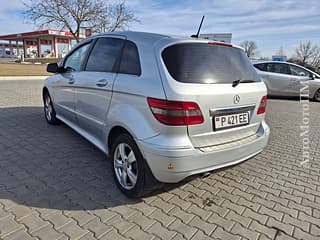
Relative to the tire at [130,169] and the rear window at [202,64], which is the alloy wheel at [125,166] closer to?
the tire at [130,169]

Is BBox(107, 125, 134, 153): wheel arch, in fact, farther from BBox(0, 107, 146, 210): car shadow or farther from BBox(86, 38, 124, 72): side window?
BBox(86, 38, 124, 72): side window

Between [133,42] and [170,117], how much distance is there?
108 centimetres

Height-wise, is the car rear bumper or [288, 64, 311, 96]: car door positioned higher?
[288, 64, 311, 96]: car door

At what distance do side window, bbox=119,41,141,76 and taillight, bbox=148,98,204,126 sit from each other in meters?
0.50

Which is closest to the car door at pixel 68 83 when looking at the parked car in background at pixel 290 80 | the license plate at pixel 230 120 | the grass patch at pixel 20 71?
the license plate at pixel 230 120

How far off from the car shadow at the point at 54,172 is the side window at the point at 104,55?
1.31 metres

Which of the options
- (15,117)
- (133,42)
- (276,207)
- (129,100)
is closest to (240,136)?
(276,207)

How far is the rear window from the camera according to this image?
2277mm

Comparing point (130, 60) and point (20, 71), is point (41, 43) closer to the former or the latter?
point (20, 71)

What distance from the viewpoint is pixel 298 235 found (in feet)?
7.11

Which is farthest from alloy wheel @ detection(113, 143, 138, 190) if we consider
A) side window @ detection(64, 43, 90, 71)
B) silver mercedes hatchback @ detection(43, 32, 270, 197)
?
side window @ detection(64, 43, 90, 71)

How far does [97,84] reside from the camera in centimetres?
304

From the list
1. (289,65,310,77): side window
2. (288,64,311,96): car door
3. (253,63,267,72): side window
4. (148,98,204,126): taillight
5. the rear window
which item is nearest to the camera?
(148,98,204,126): taillight

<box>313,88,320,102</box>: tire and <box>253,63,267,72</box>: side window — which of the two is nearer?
<box>313,88,320,102</box>: tire
